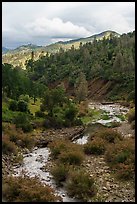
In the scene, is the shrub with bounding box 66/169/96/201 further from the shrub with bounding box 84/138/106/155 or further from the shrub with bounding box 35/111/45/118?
the shrub with bounding box 35/111/45/118

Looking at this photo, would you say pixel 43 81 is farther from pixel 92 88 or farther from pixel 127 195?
pixel 127 195

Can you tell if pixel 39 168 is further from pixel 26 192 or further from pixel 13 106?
pixel 13 106

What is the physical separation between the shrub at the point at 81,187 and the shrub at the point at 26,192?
4.90ft

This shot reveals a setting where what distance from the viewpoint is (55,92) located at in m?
56.8

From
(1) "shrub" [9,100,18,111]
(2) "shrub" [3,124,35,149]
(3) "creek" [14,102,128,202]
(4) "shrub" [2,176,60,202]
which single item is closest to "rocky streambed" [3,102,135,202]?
(3) "creek" [14,102,128,202]

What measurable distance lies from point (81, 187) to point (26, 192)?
12.1ft

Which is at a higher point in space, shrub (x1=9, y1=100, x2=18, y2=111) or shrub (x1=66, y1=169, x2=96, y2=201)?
shrub (x1=9, y1=100, x2=18, y2=111)

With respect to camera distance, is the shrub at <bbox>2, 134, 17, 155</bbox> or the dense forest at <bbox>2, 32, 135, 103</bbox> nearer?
the shrub at <bbox>2, 134, 17, 155</bbox>

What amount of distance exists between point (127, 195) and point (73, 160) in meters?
7.52

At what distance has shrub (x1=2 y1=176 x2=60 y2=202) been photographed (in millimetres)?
20250

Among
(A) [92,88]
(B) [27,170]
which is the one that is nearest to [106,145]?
(B) [27,170]

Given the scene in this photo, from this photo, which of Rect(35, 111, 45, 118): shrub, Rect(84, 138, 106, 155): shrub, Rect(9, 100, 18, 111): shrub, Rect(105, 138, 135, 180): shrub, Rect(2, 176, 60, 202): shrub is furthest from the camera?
Rect(35, 111, 45, 118): shrub

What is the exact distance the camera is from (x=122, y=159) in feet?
91.9

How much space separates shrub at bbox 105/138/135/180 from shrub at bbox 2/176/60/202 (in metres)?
6.48
